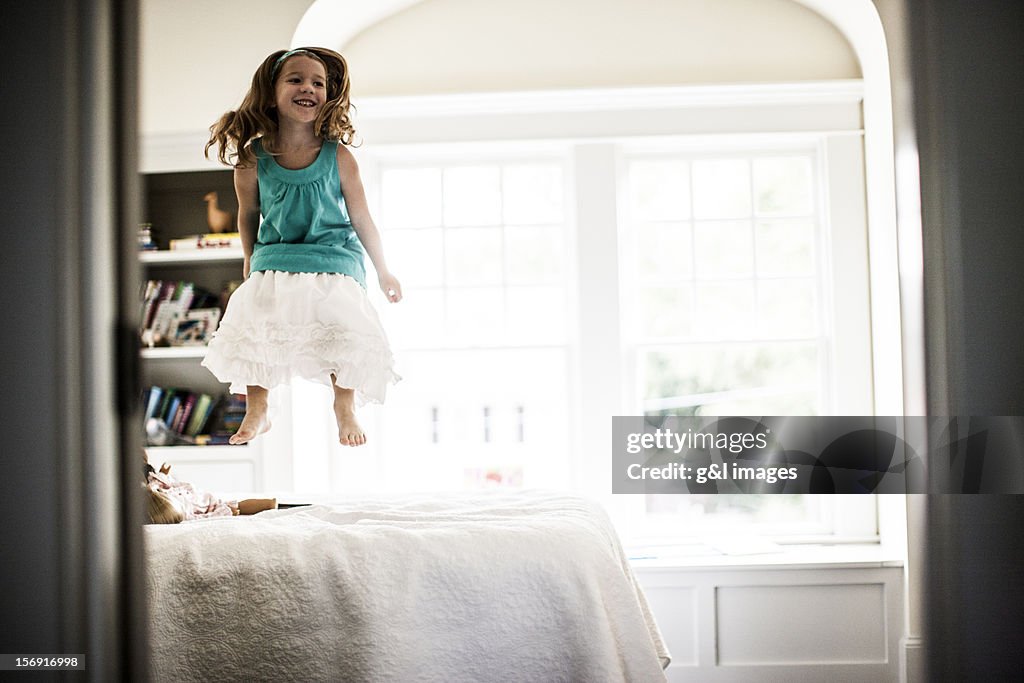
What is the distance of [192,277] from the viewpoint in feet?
12.1

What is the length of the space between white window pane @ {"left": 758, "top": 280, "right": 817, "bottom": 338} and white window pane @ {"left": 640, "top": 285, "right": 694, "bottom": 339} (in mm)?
324

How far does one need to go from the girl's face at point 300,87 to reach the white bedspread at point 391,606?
66 centimetres

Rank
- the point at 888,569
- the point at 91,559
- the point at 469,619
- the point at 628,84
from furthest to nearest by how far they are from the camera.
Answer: the point at 628,84
the point at 888,569
the point at 469,619
the point at 91,559

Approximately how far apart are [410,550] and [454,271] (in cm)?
276

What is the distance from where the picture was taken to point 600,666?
133cm

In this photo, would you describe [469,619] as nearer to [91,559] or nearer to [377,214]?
[91,559]

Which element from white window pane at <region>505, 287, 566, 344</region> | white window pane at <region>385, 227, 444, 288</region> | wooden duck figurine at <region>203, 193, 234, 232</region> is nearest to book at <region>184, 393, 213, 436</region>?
wooden duck figurine at <region>203, 193, 234, 232</region>

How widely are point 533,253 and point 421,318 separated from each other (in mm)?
587

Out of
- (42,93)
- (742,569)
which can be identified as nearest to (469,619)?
(42,93)

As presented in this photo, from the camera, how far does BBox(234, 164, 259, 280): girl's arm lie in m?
1.46

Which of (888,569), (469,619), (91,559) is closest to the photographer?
(91,559)

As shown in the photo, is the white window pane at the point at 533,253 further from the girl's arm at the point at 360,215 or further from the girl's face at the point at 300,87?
the girl's face at the point at 300,87

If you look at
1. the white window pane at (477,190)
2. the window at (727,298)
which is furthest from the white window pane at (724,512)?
the white window pane at (477,190)

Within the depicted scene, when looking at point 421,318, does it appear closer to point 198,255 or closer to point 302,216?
point 198,255
